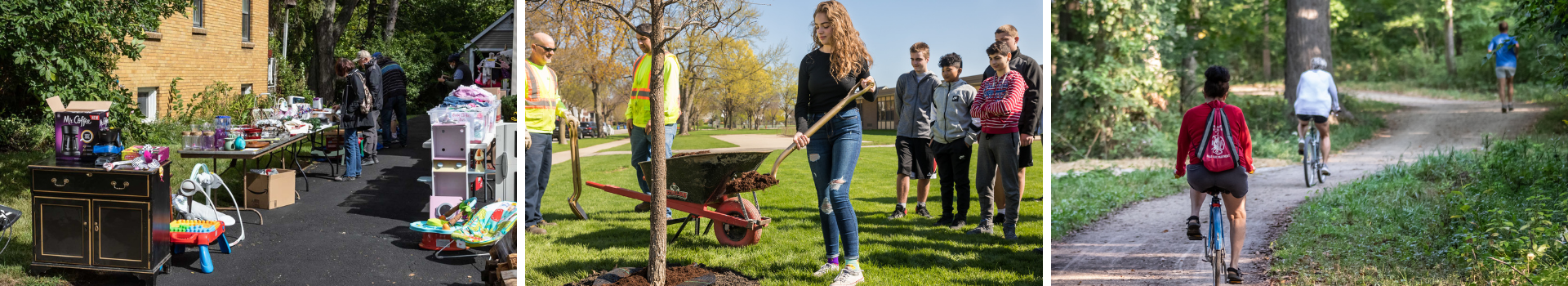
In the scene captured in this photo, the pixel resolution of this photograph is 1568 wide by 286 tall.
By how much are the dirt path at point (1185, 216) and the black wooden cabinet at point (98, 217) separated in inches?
168

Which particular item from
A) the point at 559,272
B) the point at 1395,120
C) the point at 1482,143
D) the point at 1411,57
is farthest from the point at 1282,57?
the point at 559,272

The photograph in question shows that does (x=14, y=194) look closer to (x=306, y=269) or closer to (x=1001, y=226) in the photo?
(x=306, y=269)

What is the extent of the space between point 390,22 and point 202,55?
1.88 m

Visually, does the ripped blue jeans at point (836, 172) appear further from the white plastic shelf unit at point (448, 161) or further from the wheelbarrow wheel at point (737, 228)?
the white plastic shelf unit at point (448, 161)

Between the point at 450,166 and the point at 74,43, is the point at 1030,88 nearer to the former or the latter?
the point at 450,166

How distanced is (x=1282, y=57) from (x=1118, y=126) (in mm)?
14088

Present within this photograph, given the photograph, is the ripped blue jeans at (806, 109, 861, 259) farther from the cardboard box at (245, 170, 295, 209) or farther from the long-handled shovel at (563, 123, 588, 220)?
the cardboard box at (245, 170, 295, 209)

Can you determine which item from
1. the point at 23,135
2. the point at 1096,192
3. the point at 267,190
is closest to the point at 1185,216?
the point at 1096,192

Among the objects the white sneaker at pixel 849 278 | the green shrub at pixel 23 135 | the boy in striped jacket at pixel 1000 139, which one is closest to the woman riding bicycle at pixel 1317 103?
the boy in striped jacket at pixel 1000 139

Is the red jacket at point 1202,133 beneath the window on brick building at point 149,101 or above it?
beneath

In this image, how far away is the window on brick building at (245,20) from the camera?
8.67 metres

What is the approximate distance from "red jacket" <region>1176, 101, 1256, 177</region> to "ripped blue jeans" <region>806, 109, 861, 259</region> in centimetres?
142

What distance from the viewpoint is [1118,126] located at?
941 centimetres

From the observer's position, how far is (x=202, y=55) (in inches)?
329
